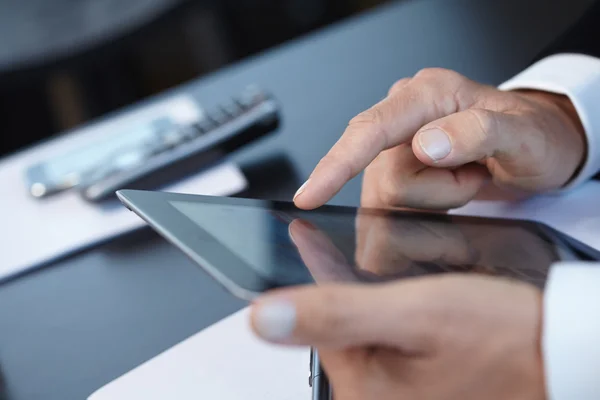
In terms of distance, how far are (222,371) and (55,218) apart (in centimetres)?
27

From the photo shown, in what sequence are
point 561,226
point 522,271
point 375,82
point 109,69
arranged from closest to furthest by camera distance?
point 522,271 < point 561,226 < point 375,82 < point 109,69

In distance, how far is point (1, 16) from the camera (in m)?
1.52

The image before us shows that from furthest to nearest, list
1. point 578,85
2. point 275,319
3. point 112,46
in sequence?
point 112,46 → point 578,85 → point 275,319

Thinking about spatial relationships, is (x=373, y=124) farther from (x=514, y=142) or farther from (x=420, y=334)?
(x=420, y=334)

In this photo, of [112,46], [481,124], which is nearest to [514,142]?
[481,124]

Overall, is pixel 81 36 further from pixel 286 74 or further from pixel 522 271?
pixel 522 271

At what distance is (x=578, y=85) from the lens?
612 mm

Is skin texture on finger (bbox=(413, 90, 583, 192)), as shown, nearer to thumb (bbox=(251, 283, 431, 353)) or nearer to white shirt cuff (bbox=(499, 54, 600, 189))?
white shirt cuff (bbox=(499, 54, 600, 189))

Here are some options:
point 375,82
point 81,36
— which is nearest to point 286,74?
point 375,82

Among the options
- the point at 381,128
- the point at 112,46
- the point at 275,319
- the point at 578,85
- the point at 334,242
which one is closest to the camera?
the point at 275,319

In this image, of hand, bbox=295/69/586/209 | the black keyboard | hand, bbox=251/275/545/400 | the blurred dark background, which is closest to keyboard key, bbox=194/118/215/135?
the black keyboard

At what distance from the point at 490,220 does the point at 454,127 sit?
68 millimetres

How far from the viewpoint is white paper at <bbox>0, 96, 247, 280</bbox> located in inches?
24.1

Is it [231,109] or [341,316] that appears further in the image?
[231,109]
